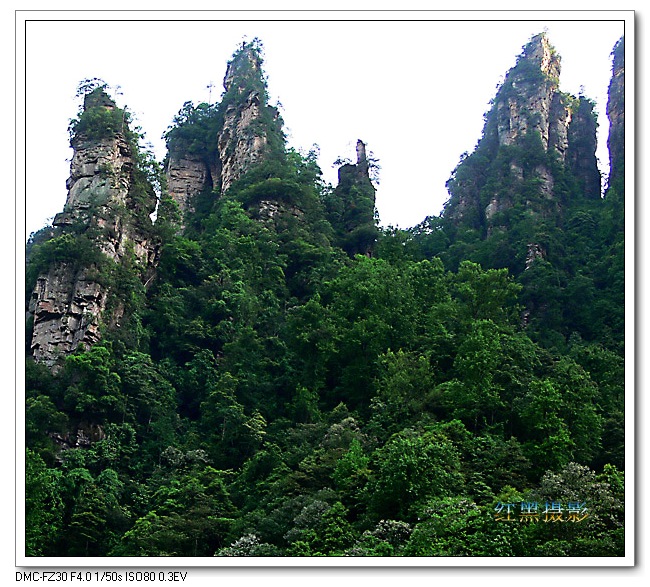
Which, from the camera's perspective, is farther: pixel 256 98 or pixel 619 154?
pixel 256 98

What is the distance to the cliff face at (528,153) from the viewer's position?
4388cm

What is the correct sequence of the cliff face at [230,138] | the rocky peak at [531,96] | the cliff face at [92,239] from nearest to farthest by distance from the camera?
the cliff face at [92,239] → the cliff face at [230,138] → the rocky peak at [531,96]

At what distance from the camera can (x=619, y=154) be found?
1657 inches

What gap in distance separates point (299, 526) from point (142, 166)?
20.9 meters

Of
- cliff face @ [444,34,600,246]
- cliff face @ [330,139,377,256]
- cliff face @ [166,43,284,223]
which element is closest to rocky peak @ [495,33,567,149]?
cliff face @ [444,34,600,246]

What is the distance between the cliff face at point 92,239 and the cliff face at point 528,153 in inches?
620

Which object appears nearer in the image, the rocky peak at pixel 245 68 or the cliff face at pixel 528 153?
the cliff face at pixel 528 153

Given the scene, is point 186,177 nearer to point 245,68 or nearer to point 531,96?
point 245,68

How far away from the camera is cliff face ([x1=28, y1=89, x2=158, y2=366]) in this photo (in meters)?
31.4

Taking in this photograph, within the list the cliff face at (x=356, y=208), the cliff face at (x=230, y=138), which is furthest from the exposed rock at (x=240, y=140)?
the cliff face at (x=356, y=208)

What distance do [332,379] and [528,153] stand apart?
1922 centimetres

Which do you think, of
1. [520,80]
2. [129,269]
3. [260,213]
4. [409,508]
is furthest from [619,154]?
[409,508]

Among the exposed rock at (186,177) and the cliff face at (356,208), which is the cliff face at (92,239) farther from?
the exposed rock at (186,177)

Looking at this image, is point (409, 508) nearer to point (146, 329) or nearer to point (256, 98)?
point (146, 329)
